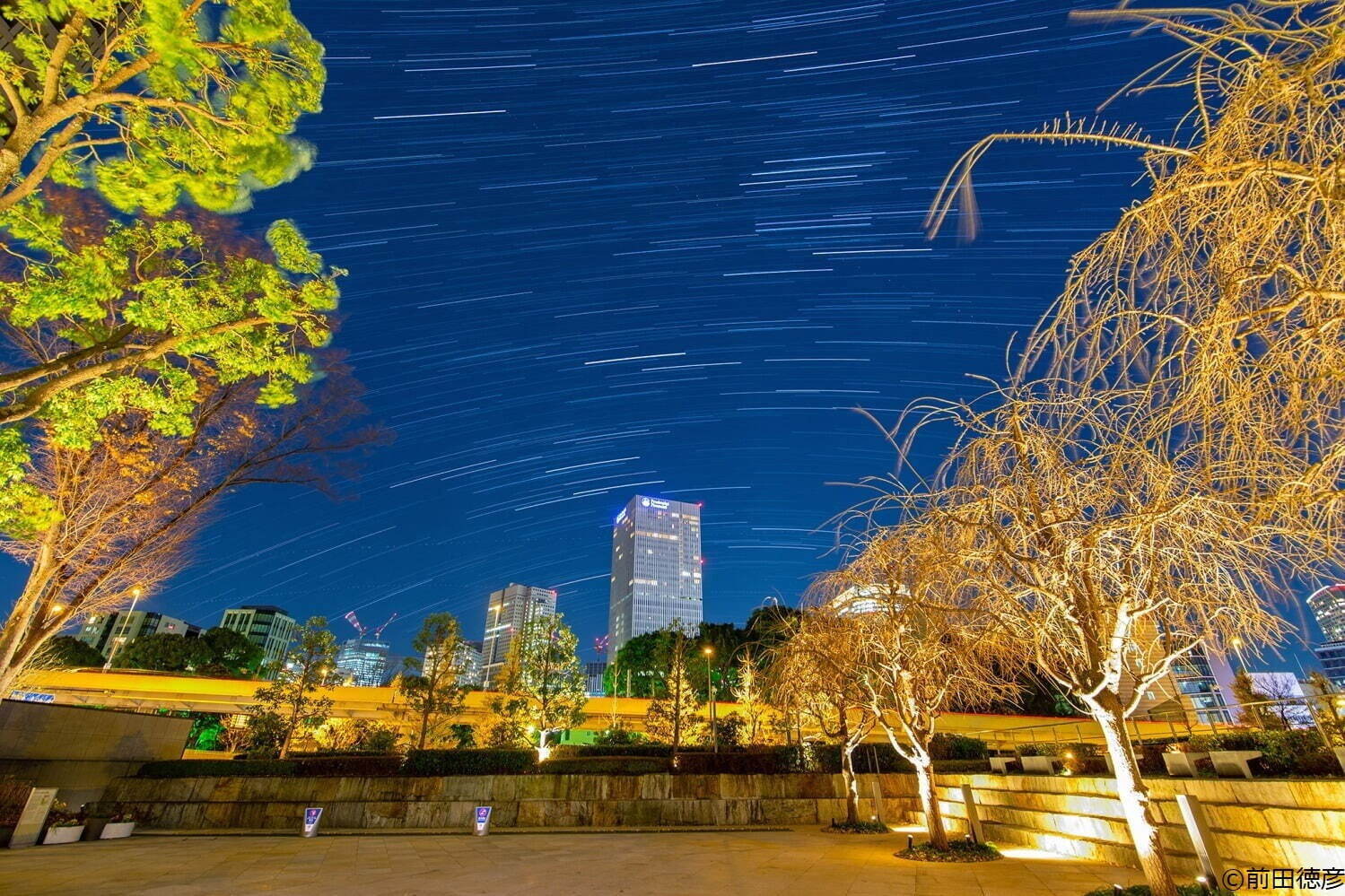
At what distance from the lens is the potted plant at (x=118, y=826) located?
46.4 feet

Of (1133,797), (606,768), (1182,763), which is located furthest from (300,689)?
(1182,763)

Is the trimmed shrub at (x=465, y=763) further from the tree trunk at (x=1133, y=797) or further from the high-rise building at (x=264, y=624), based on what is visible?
the high-rise building at (x=264, y=624)

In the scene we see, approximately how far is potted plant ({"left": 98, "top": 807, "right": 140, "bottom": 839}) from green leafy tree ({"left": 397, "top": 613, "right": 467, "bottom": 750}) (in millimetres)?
10236

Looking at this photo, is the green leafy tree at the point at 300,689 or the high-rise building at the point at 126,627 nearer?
the green leafy tree at the point at 300,689

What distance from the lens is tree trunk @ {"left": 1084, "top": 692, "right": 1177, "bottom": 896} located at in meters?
6.25

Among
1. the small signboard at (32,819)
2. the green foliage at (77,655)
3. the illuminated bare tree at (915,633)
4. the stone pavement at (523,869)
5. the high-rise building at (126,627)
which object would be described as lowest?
the stone pavement at (523,869)

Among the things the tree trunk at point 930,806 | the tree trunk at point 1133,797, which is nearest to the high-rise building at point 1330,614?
the tree trunk at point 1133,797

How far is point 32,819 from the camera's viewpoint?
1297 cm

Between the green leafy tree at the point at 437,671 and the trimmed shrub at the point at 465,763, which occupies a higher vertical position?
the green leafy tree at the point at 437,671

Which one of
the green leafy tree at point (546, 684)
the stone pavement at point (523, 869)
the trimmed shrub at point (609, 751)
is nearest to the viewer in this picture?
the stone pavement at point (523, 869)

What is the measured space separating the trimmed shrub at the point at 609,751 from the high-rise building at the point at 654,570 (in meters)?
152

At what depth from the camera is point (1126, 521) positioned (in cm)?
581

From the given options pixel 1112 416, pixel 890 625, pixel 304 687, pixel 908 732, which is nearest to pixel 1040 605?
pixel 1112 416

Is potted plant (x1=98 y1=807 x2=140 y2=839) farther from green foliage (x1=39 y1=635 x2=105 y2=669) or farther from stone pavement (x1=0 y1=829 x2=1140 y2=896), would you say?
green foliage (x1=39 y1=635 x2=105 y2=669)
